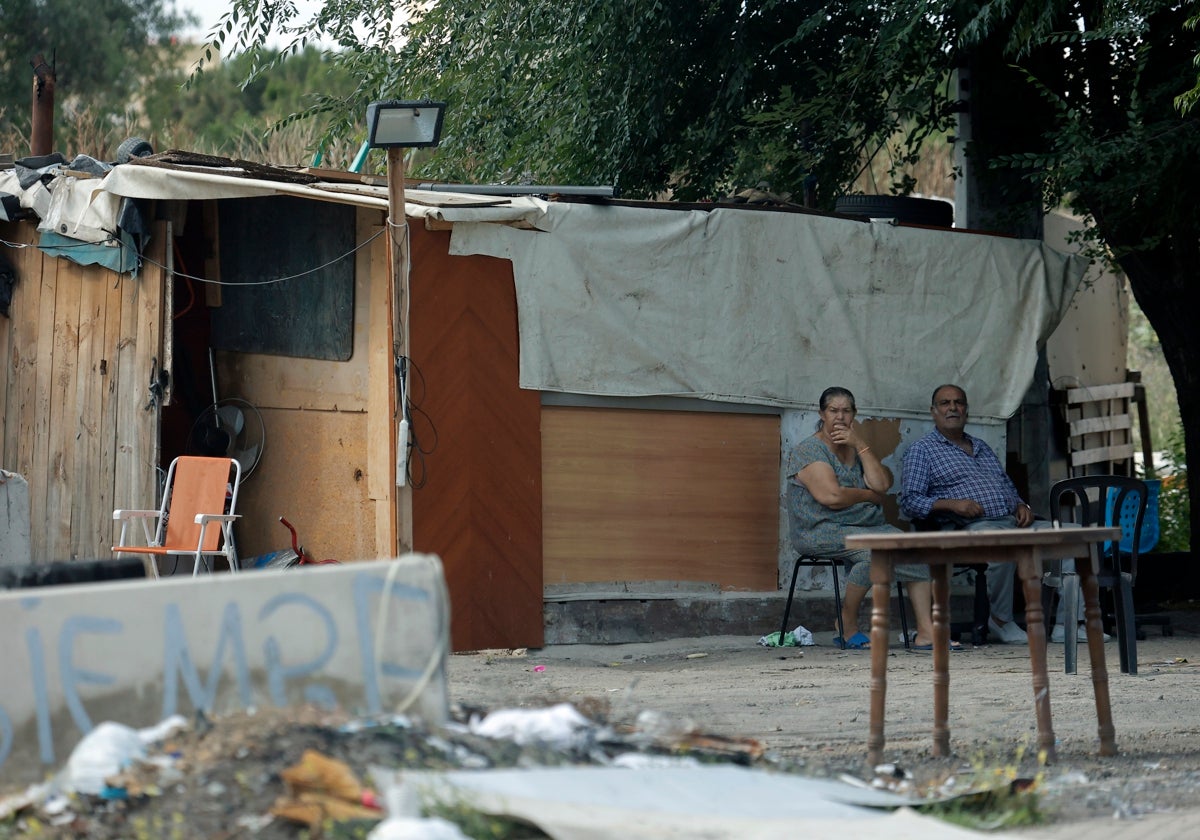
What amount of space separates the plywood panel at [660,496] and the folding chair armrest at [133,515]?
8.09ft

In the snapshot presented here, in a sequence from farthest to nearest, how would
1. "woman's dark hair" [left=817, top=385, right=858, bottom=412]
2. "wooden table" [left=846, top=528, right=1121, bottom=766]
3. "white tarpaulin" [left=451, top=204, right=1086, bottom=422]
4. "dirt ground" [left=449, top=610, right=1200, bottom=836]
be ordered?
"woman's dark hair" [left=817, top=385, right=858, bottom=412], "white tarpaulin" [left=451, top=204, right=1086, bottom=422], "wooden table" [left=846, top=528, right=1121, bottom=766], "dirt ground" [left=449, top=610, right=1200, bottom=836]

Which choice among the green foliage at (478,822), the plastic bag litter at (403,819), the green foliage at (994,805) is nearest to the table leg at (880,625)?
the green foliage at (994,805)

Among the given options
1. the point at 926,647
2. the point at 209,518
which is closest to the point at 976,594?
the point at 926,647

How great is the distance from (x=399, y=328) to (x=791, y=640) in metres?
2.96

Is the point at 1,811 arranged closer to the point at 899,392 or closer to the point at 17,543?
the point at 17,543

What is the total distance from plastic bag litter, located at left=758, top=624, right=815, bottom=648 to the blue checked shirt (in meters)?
0.99

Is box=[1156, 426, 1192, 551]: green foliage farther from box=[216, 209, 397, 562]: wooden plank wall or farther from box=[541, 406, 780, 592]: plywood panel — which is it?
box=[216, 209, 397, 562]: wooden plank wall

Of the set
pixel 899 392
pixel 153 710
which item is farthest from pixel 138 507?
pixel 153 710

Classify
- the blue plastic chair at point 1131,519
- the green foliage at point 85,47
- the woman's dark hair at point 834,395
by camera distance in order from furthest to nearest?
the green foliage at point 85,47
the woman's dark hair at point 834,395
the blue plastic chair at point 1131,519

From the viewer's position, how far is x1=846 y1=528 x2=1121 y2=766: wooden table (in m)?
4.91

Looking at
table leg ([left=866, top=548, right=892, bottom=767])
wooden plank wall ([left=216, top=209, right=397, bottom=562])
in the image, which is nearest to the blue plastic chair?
table leg ([left=866, top=548, right=892, bottom=767])

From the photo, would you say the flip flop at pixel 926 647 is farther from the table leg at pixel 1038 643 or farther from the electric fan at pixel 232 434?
the electric fan at pixel 232 434

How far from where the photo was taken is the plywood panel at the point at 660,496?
28.3 feet

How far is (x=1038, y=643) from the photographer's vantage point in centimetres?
507
